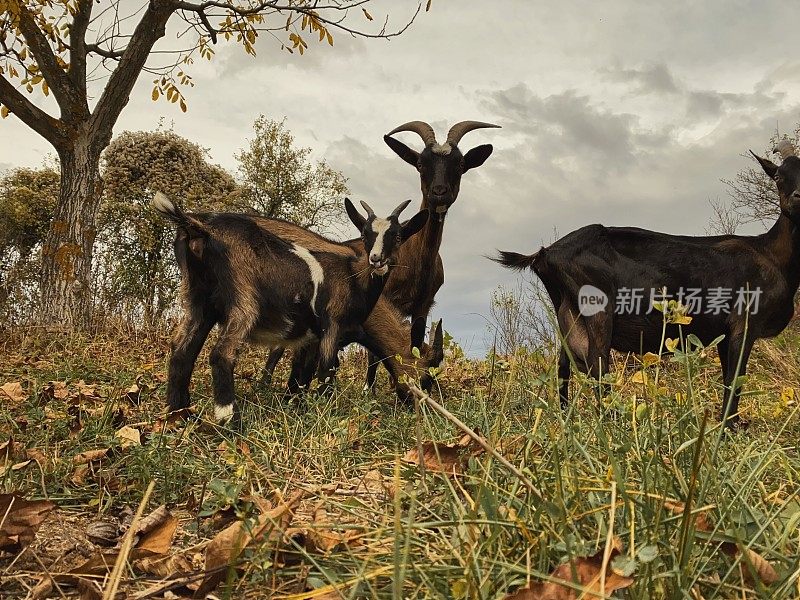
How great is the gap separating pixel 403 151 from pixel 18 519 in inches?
212

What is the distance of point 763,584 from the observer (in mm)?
1460

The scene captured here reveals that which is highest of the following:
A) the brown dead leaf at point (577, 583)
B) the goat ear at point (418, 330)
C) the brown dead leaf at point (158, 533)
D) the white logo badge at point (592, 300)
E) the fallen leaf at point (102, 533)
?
the white logo badge at point (592, 300)

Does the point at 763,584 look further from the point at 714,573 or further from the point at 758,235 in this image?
the point at 758,235

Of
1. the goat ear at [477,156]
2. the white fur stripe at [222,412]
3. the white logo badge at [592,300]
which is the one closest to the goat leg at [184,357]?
the white fur stripe at [222,412]

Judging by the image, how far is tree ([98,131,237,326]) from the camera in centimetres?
1423

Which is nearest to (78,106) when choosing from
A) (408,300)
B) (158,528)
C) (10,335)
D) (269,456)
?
(10,335)

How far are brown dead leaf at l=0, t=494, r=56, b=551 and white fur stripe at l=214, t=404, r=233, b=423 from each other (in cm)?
199

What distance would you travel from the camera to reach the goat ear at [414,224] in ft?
19.4

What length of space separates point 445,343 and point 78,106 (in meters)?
8.08

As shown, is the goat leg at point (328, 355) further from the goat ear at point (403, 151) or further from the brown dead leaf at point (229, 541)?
the brown dead leaf at point (229, 541)

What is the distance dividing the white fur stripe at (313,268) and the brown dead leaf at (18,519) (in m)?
3.19

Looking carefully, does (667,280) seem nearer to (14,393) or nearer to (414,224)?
(414,224)

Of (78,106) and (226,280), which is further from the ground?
(78,106)

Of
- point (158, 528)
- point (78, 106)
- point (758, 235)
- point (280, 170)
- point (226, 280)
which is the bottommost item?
point (158, 528)
